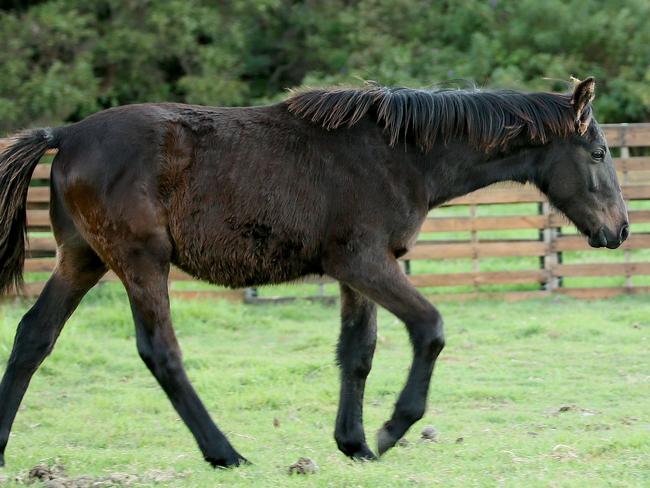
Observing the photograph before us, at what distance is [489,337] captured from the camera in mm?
9008

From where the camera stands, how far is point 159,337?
5.20 metres

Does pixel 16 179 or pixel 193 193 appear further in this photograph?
pixel 16 179

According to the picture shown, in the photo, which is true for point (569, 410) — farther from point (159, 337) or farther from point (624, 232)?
point (159, 337)

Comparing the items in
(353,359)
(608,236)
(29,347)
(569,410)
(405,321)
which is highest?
(608,236)

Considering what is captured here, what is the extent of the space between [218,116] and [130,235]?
84 cm

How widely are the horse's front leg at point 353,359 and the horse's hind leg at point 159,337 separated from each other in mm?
670

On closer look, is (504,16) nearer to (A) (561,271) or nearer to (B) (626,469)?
(A) (561,271)

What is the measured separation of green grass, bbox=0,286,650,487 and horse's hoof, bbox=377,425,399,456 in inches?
3.4

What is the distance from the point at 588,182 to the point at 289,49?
511 inches

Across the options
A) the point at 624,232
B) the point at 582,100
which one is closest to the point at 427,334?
the point at 624,232

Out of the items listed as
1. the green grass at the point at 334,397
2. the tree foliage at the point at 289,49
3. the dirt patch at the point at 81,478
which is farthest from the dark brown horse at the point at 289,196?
the tree foliage at the point at 289,49

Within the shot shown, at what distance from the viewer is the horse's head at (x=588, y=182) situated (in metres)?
5.73

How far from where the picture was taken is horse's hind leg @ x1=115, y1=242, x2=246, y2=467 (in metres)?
5.18

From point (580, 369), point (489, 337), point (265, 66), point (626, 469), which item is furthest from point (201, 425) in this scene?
point (265, 66)
